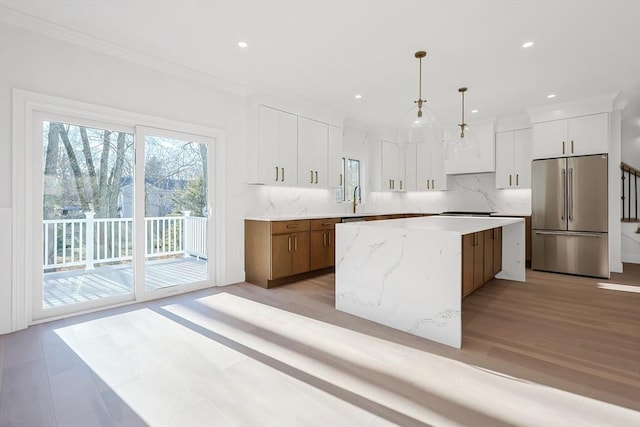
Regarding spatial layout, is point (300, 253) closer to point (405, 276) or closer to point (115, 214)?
point (405, 276)

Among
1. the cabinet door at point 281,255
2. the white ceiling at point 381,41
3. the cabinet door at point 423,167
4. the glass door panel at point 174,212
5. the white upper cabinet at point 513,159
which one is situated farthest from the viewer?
the cabinet door at point 423,167

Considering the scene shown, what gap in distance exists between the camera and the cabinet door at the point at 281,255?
4086 mm

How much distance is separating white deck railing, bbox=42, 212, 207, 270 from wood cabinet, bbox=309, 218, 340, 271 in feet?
4.87

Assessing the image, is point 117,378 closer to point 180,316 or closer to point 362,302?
point 180,316

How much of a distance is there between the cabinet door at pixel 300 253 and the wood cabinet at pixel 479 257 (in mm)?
2146

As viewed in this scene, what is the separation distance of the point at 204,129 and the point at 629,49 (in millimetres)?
4707

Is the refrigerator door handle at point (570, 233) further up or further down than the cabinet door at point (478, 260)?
further up

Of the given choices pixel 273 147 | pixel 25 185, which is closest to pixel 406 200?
pixel 273 147

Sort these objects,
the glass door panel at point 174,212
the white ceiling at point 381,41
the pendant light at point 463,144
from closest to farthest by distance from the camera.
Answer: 1. the white ceiling at point 381,41
2. the pendant light at point 463,144
3. the glass door panel at point 174,212

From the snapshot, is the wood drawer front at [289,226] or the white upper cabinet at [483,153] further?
the white upper cabinet at [483,153]

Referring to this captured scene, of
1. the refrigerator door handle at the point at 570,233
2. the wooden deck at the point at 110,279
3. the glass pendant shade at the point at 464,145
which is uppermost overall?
the glass pendant shade at the point at 464,145

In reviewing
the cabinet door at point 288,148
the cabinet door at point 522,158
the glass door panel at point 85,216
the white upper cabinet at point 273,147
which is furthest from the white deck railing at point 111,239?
the cabinet door at point 522,158

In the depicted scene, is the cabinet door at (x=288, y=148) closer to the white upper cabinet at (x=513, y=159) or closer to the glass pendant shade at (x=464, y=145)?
the glass pendant shade at (x=464, y=145)

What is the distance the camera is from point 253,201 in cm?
461
